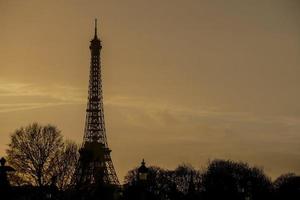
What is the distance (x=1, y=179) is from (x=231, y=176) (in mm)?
90935

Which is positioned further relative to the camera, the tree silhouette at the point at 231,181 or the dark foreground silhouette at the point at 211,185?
the tree silhouette at the point at 231,181

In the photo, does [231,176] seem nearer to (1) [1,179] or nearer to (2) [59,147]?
(2) [59,147]

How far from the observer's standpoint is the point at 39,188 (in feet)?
205

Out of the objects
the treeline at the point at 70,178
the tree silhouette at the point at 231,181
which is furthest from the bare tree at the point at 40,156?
the tree silhouette at the point at 231,181

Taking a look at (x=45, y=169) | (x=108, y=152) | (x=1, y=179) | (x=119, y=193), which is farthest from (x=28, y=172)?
(x=108, y=152)

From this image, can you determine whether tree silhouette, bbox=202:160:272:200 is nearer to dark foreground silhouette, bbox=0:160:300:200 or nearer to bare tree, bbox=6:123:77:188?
dark foreground silhouette, bbox=0:160:300:200

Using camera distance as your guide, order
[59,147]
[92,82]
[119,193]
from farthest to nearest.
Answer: [92,82] → [119,193] → [59,147]

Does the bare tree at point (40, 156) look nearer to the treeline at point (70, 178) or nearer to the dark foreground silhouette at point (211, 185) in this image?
the treeline at point (70, 178)

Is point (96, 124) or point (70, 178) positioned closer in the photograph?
point (70, 178)

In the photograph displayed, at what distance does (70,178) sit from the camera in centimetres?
7356

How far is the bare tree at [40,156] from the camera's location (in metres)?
65.4

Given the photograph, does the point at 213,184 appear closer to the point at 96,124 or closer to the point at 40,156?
the point at 96,124

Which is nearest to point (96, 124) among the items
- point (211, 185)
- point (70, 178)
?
point (211, 185)

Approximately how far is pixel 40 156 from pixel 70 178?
312 inches
